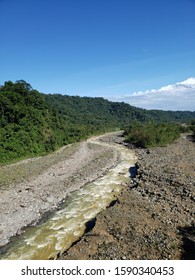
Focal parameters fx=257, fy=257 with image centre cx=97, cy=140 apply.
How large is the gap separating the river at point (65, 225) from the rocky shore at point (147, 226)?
40.5 inches

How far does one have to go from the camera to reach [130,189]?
20.2 meters

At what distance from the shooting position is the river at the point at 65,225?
1265cm

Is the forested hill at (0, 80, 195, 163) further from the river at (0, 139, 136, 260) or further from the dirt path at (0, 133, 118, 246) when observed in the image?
the river at (0, 139, 136, 260)

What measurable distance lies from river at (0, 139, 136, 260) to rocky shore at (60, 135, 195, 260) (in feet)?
3.38

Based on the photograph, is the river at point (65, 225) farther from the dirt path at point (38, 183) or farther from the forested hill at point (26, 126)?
the forested hill at point (26, 126)

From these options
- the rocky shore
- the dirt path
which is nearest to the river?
the dirt path

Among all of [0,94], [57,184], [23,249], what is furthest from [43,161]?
[23,249]

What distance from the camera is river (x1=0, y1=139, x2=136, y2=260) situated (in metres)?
12.6

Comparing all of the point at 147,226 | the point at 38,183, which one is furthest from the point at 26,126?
the point at 147,226

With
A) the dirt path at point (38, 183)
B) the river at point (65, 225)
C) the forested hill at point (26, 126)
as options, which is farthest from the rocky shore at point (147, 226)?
the forested hill at point (26, 126)

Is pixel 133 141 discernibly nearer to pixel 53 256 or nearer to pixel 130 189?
pixel 130 189

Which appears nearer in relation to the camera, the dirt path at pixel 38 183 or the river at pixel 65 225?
the river at pixel 65 225

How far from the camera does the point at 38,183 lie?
23391 mm
